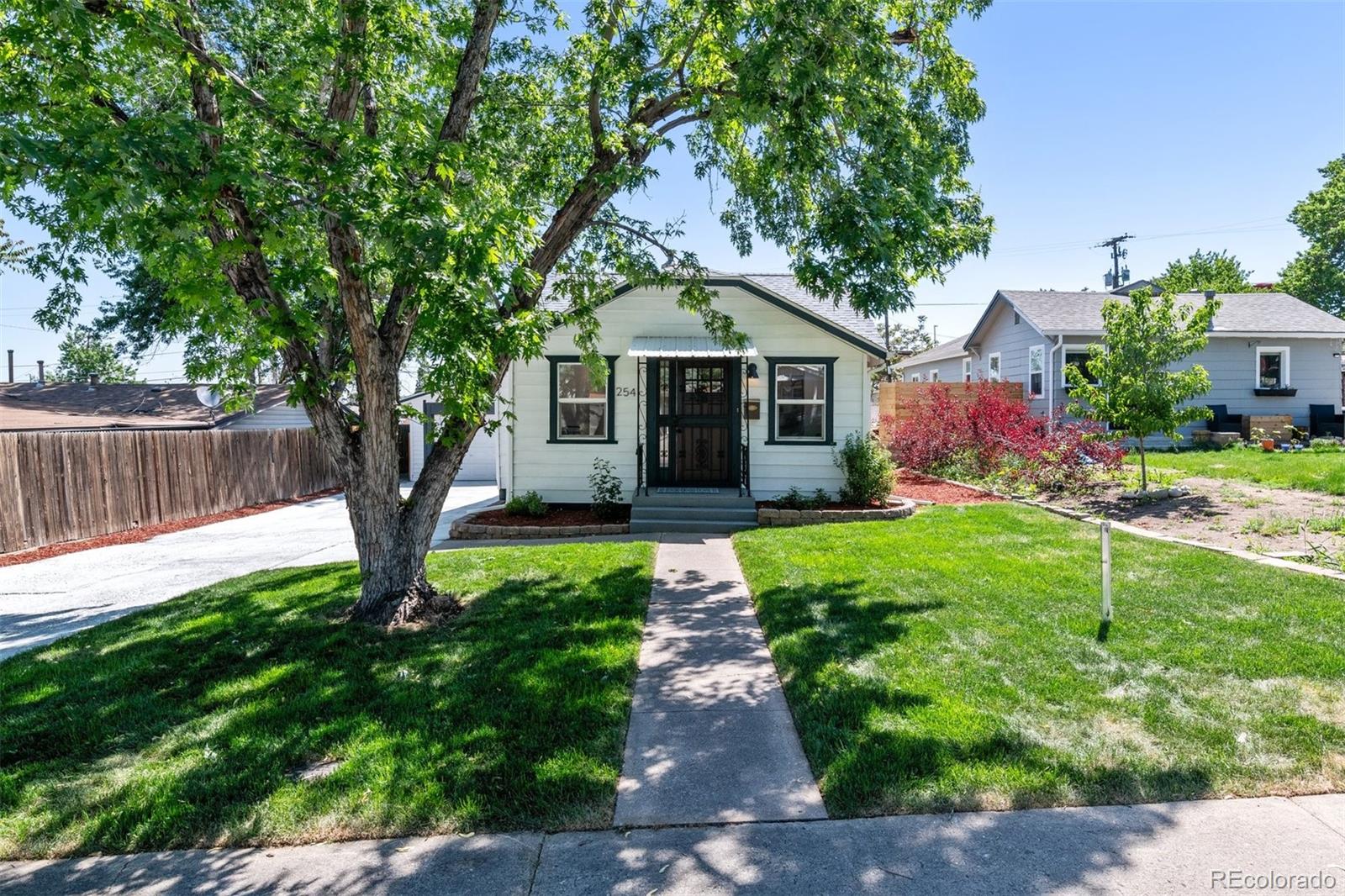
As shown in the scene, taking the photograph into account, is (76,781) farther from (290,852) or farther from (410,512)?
(410,512)

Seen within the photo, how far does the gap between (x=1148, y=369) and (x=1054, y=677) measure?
26.5 feet

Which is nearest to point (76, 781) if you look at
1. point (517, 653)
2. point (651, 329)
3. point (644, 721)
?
point (517, 653)

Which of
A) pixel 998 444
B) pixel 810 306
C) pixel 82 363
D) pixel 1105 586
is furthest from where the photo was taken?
pixel 82 363

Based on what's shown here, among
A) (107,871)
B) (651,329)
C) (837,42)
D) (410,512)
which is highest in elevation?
(837,42)

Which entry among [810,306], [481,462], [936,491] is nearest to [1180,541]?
[936,491]

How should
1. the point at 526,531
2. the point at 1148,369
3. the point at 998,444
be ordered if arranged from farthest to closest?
the point at 998,444 < the point at 1148,369 < the point at 526,531

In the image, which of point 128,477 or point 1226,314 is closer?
point 128,477

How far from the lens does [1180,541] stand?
325 inches

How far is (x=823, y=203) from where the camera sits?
21.0ft

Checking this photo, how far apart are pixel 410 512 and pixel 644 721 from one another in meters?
3.00

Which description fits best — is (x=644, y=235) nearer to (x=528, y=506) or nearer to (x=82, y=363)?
(x=528, y=506)

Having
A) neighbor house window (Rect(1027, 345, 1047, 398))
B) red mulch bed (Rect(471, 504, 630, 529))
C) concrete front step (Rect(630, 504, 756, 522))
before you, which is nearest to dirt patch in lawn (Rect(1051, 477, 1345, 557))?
concrete front step (Rect(630, 504, 756, 522))

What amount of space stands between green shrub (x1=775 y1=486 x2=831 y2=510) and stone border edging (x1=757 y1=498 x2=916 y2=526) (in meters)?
0.35

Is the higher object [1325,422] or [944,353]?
[944,353]
